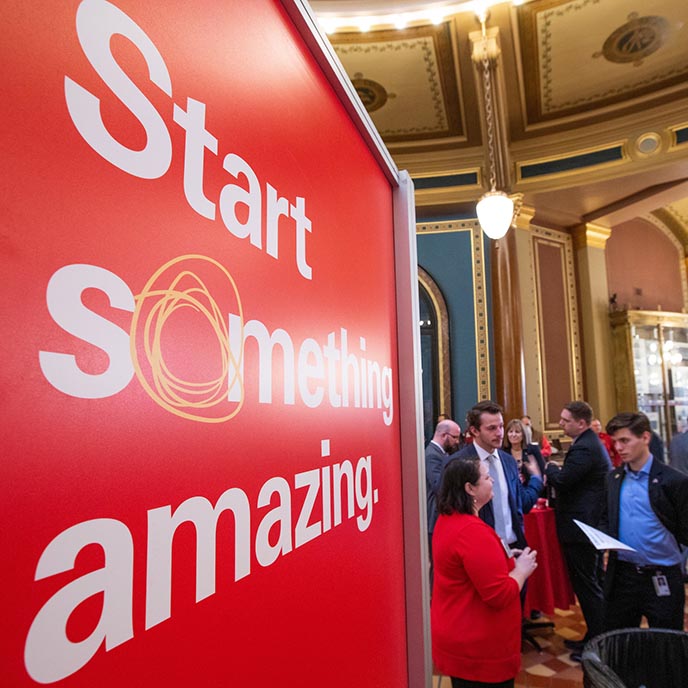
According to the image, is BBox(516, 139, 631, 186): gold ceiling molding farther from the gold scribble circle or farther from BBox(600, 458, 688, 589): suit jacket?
the gold scribble circle

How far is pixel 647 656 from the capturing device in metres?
2.02

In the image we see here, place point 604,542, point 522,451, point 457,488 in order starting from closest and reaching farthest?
1. point 457,488
2. point 604,542
3. point 522,451

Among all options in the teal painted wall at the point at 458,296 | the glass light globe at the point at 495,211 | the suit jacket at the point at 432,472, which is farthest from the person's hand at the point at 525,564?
the teal painted wall at the point at 458,296

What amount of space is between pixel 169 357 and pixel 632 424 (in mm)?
2690

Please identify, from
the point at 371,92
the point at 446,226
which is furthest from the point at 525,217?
the point at 371,92

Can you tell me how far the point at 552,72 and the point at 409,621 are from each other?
24.5ft

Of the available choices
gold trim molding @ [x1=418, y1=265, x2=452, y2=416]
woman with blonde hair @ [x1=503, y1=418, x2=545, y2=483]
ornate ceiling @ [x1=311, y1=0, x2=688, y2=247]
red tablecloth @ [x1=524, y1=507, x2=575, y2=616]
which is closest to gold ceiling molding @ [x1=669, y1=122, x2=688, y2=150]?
ornate ceiling @ [x1=311, y1=0, x2=688, y2=247]

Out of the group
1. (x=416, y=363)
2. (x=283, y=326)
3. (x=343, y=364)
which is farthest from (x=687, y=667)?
(x=283, y=326)

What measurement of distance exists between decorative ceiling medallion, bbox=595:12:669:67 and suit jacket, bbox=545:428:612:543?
526 cm

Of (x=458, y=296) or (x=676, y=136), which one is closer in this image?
(x=676, y=136)

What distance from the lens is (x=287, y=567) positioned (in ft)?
1.93

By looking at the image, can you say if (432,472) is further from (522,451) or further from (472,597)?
(472,597)

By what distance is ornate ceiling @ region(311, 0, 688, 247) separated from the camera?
6102 millimetres

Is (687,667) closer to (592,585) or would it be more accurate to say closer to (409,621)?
→ (592,585)
